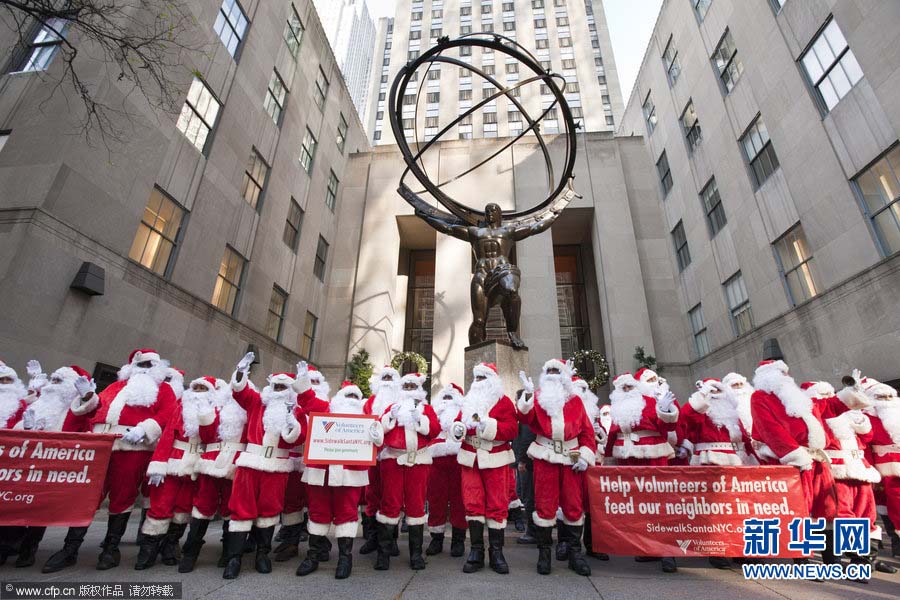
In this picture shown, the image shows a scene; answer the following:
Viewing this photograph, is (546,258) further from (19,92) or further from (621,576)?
(19,92)

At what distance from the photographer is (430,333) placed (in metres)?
25.3

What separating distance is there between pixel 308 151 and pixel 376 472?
1944cm

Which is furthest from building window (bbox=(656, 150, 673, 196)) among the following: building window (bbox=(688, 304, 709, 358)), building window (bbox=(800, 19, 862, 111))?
building window (bbox=(800, 19, 862, 111))

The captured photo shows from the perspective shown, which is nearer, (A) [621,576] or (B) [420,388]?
(A) [621,576]

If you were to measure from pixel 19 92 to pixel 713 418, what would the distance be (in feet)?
52.0

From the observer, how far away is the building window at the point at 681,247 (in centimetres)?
2103

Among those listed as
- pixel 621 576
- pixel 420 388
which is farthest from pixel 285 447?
pixel 621 576

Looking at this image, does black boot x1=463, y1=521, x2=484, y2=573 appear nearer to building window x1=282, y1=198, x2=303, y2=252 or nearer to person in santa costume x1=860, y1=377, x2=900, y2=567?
person in santa costume x1=860, y1=377, x2=900, y2=567

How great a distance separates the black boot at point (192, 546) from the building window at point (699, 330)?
20.4 metres

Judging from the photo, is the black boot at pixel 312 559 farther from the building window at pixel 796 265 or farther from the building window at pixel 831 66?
the building window at pixel 831 66

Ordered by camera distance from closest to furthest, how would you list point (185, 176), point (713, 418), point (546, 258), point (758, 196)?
point (713, 418) < point (185, 176) < point (758, 196) < point (546, 258)

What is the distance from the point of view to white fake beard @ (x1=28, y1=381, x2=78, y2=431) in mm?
4957

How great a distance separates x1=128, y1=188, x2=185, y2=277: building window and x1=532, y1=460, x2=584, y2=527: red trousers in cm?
1162

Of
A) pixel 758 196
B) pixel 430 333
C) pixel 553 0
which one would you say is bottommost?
pixel 430 333
